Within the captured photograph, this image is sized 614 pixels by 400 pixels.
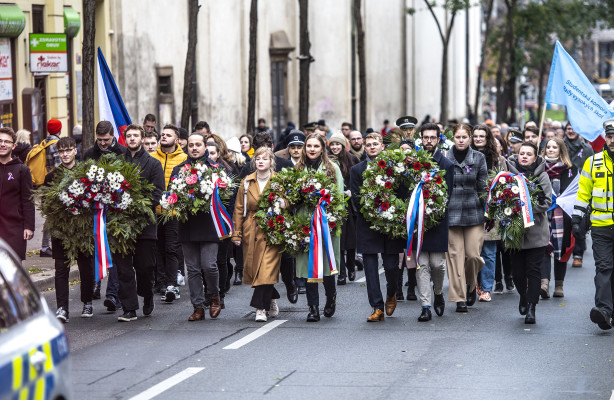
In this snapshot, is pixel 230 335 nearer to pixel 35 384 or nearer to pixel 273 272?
pixel 273 272

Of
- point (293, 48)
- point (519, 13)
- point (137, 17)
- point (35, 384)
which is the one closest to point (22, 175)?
point (35, 384)

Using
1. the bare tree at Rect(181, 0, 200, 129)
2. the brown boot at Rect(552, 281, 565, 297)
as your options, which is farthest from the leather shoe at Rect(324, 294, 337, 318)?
the bare tree at Rect(181, 0, 200, 129)

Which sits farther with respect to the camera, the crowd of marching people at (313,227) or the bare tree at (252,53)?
the bare tree at (252,53)

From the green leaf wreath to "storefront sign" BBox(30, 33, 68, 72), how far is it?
10787 mm

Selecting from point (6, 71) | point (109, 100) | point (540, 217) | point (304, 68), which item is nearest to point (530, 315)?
point (540, 217)

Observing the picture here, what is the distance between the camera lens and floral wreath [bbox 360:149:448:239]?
1171 cm

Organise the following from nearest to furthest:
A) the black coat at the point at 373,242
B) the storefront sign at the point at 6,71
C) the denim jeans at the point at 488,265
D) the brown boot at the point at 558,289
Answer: the black coat at the point at 373,242, the denim jeans at the point at 488,265, the brown boot at the point at 558,289, the storefront sign at the point at 6,71

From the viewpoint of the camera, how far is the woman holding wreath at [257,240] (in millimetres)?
11789

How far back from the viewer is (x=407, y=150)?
11867mm

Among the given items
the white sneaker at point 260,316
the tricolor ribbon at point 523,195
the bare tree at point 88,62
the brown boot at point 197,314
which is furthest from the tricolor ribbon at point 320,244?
the bare tree at point 88,62

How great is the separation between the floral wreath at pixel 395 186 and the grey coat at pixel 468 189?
27.4 inches

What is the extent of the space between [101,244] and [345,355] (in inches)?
116

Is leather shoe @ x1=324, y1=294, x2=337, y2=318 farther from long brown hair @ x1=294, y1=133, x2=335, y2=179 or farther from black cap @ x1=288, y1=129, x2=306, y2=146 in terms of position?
black cap @ x1=288, y1=129, x2=306, y2=146

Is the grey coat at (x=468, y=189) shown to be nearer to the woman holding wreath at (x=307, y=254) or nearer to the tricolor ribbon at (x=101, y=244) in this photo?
the woman holding wreath at (x=307, y=254)
